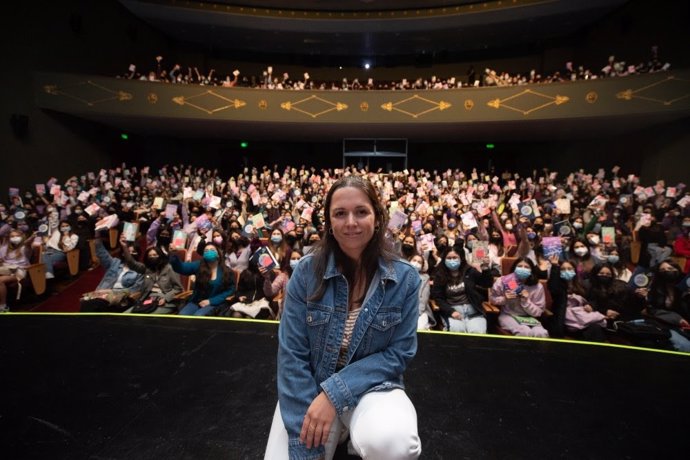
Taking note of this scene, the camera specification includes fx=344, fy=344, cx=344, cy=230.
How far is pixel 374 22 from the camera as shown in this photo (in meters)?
14.8

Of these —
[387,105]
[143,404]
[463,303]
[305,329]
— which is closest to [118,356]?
[143,404]

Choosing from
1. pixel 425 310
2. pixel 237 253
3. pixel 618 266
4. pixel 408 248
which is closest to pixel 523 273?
pixel 425 310

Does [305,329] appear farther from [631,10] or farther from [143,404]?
[631,10]

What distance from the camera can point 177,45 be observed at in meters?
16.9

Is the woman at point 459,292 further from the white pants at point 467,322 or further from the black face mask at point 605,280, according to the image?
the black face mask at point 605,280

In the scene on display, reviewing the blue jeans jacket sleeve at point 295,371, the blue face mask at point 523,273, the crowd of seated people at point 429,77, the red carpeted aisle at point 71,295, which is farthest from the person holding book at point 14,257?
the crowd of seated people at point 429,77

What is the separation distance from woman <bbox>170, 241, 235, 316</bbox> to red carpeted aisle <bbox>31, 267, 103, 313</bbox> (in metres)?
2.06

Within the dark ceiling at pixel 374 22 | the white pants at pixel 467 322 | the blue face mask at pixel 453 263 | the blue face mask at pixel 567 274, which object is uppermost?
the dark ceiling at pixel 374 22

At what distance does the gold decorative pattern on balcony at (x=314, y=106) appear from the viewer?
1198 cm

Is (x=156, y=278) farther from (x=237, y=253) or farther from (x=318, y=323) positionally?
(x=318, y=323)

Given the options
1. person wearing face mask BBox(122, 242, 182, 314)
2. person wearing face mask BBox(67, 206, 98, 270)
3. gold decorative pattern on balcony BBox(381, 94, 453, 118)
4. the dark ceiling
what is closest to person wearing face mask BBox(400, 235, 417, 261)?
person wearing face mask BBox(122, 242, 182, 314)

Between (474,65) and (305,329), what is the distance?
19.1m

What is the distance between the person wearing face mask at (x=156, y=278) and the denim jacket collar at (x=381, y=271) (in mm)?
3308

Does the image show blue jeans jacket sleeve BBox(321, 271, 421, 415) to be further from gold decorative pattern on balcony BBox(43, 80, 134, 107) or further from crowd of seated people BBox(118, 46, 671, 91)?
gold decorative pattern on balcony BBox(43, 80, 134, 107)
